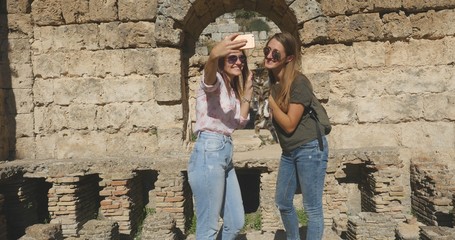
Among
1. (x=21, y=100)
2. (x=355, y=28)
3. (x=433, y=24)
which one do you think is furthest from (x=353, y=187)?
(x=21, y=100)

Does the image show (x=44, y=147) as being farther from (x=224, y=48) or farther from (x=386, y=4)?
(x=386, y=4)

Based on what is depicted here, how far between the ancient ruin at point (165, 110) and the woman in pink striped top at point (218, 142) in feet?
8.42

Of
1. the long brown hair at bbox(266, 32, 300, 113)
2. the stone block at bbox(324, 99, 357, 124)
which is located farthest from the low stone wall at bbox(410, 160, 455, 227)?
the long brown hair at bbox(266, 32, 300, 113)

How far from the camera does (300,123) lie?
10.7ft

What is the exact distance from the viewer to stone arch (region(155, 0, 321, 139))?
6191mm

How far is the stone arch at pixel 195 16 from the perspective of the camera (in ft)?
20.3

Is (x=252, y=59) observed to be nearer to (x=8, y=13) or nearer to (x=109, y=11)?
(x=109, y=11)

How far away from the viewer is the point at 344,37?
20.4 ft

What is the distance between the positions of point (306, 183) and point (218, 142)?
2.90ft

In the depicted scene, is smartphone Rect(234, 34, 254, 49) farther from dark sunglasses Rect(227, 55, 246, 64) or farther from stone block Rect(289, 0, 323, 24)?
stone block Rect(289, 0, 323, 24)

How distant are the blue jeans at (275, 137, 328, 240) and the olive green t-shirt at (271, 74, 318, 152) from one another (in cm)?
5

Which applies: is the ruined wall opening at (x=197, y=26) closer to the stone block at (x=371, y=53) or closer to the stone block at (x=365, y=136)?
the stone block at (x=371, y=53)

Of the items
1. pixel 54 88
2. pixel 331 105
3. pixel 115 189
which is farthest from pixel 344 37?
pixel 54 88

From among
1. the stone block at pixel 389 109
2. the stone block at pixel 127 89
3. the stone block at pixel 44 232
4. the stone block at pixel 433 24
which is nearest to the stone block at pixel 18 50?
the stone block at pixel 127 89
